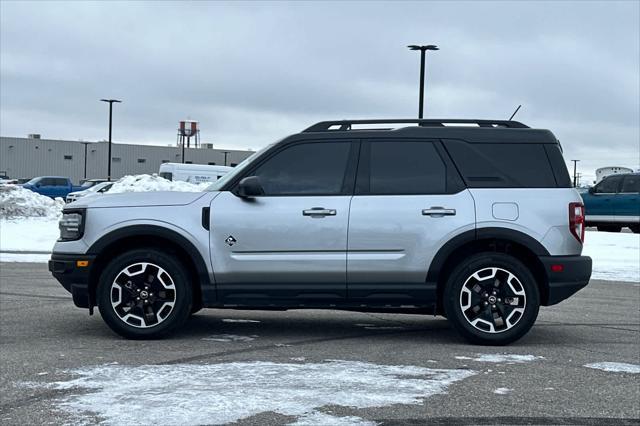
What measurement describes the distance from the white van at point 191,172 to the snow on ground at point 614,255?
33050mm

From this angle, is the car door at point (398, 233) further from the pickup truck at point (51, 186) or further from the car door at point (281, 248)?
the pickup truck at point (51, 186)

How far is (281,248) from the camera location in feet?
24.5

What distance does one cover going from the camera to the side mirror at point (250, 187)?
7418mm

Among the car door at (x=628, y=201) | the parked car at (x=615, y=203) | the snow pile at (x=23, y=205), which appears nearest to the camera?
the snow pile at (x=23, y=205)

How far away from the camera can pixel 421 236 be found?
24.6ft

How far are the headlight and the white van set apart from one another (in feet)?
147

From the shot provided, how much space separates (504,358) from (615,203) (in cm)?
2191

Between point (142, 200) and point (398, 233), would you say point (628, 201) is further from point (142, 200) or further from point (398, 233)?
point (142, 200)

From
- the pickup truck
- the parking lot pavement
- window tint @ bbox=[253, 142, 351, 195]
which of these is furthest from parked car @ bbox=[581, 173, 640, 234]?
the pickup truck

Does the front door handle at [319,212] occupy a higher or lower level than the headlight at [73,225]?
higher

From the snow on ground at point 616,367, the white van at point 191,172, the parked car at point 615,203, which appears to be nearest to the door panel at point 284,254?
the snow on ground at point 616,367

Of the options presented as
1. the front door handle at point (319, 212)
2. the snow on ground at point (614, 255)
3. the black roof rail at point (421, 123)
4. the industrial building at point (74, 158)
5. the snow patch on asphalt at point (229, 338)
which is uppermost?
Result: the industrial building at point (74, 158)

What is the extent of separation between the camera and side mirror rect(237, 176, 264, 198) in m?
7.42

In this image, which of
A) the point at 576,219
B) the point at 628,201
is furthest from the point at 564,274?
the point at 628,201
